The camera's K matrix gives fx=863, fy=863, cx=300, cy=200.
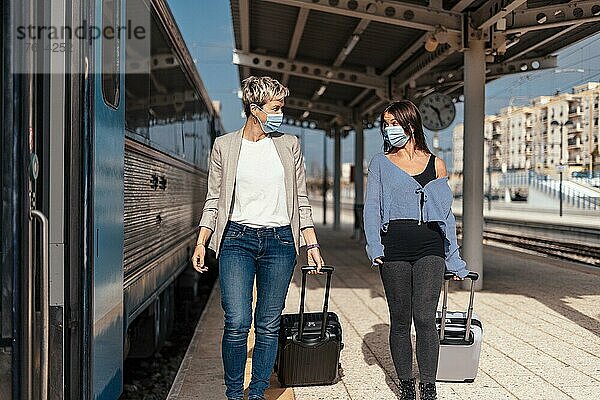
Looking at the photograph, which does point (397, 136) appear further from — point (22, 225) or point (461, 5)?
point (461, 5)

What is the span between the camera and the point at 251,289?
15.2 ft

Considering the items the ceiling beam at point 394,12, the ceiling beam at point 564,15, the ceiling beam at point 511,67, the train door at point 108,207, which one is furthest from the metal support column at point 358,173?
the train door at point 108,207

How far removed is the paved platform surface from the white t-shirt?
1.37 metres

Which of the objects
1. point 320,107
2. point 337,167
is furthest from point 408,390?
point 337,167

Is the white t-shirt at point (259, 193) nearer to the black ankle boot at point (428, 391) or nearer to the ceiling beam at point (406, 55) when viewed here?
the black ankle boot at point (428, 391)

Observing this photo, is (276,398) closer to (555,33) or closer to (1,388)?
(1,388)

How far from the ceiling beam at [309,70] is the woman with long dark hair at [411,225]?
12.7m

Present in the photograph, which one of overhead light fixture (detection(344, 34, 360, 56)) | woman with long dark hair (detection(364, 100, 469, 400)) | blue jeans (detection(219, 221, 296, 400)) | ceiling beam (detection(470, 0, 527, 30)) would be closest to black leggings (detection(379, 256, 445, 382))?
woman with long dark hair (detection(364, 100, 469, 400))

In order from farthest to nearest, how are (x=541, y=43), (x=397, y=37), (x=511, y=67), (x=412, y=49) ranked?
(x=511, y=67) → (x=412, y=49) → (x=397, y=37) → (x=541, y=43)

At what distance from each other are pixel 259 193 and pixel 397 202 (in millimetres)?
856

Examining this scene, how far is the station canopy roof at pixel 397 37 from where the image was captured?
36.7ft

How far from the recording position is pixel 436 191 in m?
4.91

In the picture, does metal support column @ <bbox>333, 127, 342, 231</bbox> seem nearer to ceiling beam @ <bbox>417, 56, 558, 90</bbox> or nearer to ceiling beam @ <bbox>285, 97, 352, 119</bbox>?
ceiling beam @ <bbox>285, 97, 352, 119</bbox>

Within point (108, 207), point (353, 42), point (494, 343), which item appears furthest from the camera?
point (353, 42)
